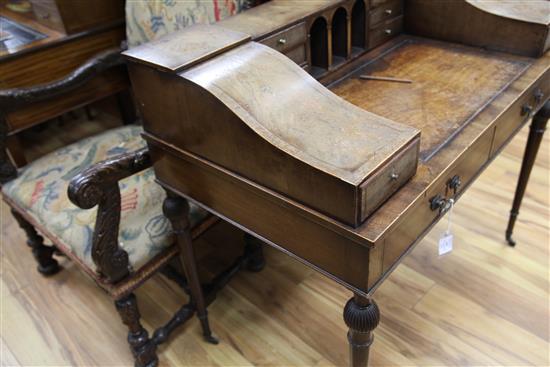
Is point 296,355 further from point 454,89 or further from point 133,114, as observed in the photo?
point 133,114

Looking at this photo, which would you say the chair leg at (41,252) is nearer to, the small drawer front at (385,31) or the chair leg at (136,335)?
the chair leg at (136,335)

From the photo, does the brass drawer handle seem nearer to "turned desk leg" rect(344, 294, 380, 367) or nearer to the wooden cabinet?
"turned desk leg" rect(344, 294, 380, 367)

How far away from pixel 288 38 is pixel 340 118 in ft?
1.08

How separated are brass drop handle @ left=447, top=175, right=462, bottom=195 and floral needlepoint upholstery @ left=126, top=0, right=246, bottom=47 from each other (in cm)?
82

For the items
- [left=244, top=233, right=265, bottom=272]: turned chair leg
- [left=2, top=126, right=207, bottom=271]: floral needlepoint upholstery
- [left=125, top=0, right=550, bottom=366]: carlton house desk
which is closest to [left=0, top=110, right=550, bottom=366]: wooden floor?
[left=244, top=233, right=265, bottom=272]: turned chair leg

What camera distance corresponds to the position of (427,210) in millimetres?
887

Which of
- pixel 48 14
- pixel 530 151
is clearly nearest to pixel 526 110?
pixel 530 151

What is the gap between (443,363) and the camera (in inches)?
53.3

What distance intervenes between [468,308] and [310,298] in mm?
485

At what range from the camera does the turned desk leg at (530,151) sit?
1409 mm

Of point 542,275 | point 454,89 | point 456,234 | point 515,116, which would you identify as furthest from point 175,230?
point 542,275

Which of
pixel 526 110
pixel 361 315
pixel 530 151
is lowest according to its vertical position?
pixel 530 151

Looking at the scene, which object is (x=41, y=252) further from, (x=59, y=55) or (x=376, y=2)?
(x=376, y=2)

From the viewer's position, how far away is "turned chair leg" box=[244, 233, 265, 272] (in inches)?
63.4
